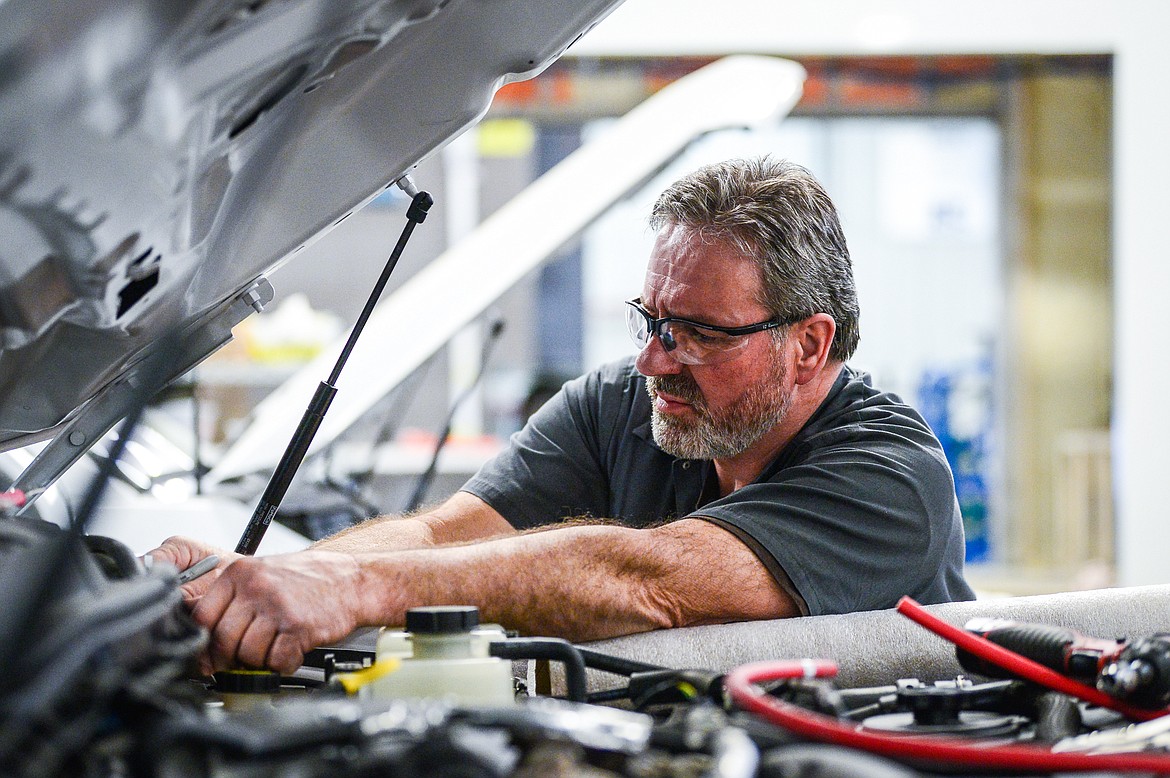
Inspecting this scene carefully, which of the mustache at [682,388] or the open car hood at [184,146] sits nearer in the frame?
the open car hood at [184,146]

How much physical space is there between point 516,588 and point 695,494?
533mm

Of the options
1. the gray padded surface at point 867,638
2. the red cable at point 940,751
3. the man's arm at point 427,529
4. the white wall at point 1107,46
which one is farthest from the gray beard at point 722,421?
the white wall at point 1107,46

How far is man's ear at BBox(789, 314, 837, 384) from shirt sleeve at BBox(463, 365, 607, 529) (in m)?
0.36

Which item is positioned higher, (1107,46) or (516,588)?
(1107,46)

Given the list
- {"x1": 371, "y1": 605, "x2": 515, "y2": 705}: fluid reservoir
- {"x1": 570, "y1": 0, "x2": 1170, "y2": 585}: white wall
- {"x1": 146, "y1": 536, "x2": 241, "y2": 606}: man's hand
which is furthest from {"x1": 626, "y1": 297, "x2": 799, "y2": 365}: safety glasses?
{"x1": 570, "y1": 0, "x2": 1170, "y2": 585}: white wall

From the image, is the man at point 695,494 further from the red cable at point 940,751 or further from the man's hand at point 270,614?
the red cable at point 940,751

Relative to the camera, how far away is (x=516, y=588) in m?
1.03

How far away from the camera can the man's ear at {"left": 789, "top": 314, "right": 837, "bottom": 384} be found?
1.43 metres

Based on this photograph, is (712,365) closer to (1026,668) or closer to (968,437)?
(1026,668)

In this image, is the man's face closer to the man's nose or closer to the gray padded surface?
the man's nose

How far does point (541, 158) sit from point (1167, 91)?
284 centimetres

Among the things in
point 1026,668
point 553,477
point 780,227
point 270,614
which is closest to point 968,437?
point 553,477

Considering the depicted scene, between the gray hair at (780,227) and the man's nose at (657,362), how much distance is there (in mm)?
129

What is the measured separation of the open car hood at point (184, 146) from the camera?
602mm
